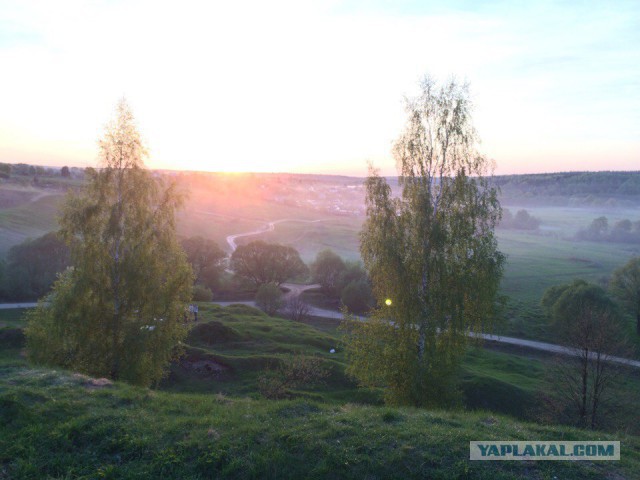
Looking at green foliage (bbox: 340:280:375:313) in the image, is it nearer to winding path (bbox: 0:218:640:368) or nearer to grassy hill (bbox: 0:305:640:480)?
winding path (bbox: 0:218:640:368)

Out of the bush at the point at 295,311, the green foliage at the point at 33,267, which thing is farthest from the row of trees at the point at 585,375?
the green foliage at the point at 33,267

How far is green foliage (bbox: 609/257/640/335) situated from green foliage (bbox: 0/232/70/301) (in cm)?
8002

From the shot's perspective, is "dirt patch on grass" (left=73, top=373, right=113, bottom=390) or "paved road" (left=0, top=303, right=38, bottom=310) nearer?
"dirt patch on grass" (left=73, top=373, right=113, bottom=390)

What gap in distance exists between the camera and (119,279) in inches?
712

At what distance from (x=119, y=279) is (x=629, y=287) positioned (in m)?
67.4

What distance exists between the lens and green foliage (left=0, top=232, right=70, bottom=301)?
59438 mm

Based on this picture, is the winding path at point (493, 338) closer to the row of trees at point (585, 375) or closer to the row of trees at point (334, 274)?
the row of trees at point (585, 375)

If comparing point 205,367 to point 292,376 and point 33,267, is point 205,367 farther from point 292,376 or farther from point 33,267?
point 33,267

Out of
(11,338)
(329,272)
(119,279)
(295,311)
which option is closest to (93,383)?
(119,279)

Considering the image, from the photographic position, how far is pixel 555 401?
76.3 feet

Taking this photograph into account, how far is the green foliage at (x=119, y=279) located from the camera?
17703mm

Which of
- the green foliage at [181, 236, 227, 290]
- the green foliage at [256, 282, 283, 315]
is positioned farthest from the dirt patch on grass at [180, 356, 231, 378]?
the green foliage at [181, 236, 227, 290]

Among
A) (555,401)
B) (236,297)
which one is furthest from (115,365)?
(236,297)

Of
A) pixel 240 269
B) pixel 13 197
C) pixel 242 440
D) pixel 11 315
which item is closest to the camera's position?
pixel 242 440
